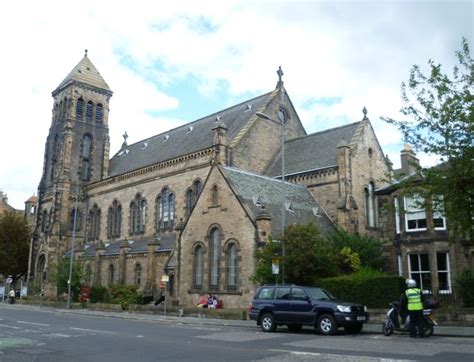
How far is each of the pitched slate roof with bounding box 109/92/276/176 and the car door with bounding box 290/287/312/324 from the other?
75.9 ft

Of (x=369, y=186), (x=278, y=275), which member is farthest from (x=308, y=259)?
(x=369, y=186)

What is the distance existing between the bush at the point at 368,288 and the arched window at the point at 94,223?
3537 centimetres

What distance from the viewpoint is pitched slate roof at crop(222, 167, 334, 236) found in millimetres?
28531

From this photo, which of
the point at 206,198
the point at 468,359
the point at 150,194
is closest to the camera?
the point at 468,359

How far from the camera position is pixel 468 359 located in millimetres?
10461

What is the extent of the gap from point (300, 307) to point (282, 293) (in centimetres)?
122

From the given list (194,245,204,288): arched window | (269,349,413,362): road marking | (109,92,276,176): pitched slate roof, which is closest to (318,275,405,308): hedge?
(194,245,204,288): arched window

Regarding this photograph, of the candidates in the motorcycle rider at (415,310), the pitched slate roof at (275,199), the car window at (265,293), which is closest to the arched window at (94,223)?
the pitched slate roof at (275,199)

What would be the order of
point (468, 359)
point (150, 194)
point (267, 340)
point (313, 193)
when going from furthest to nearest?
point (150, 194) < point (313, 193) < point (267, 340) < point (468, 359)

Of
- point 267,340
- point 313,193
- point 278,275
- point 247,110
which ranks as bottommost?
point 267,340

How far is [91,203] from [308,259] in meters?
36.9

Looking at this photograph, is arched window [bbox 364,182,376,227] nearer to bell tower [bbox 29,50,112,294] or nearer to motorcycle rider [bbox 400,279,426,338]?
motorcycle rider [bbox 400,279,426,338]

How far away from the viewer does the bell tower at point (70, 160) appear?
53.9m

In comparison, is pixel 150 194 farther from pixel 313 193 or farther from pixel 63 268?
pixel 313 193
